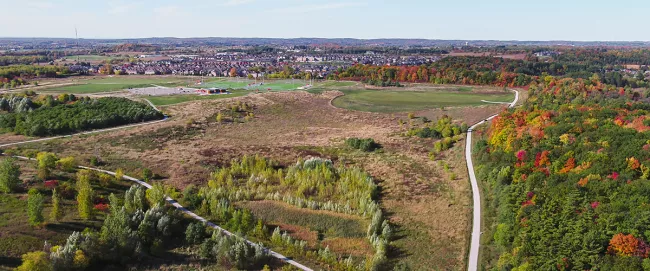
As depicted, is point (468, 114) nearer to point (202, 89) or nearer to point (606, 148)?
point (606, 148)

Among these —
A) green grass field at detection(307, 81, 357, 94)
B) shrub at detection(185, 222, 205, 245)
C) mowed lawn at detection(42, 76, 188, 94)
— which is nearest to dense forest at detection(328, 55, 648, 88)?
green grass field at detection(307, 81, 357, 94)

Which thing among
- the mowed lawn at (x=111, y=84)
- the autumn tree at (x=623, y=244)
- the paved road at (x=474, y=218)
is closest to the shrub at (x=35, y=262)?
the paved road at (x=474, y=218)

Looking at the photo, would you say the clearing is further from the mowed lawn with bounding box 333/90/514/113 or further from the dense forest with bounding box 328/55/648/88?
the dense forest with bounding box 328/55/648/88

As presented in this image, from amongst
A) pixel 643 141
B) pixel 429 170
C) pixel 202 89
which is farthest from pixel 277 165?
pixel 202 89

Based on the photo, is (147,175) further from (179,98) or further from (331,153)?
(179,98)

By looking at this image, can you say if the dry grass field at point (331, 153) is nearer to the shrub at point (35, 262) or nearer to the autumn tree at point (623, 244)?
the autumn tree at point (623, 244)
